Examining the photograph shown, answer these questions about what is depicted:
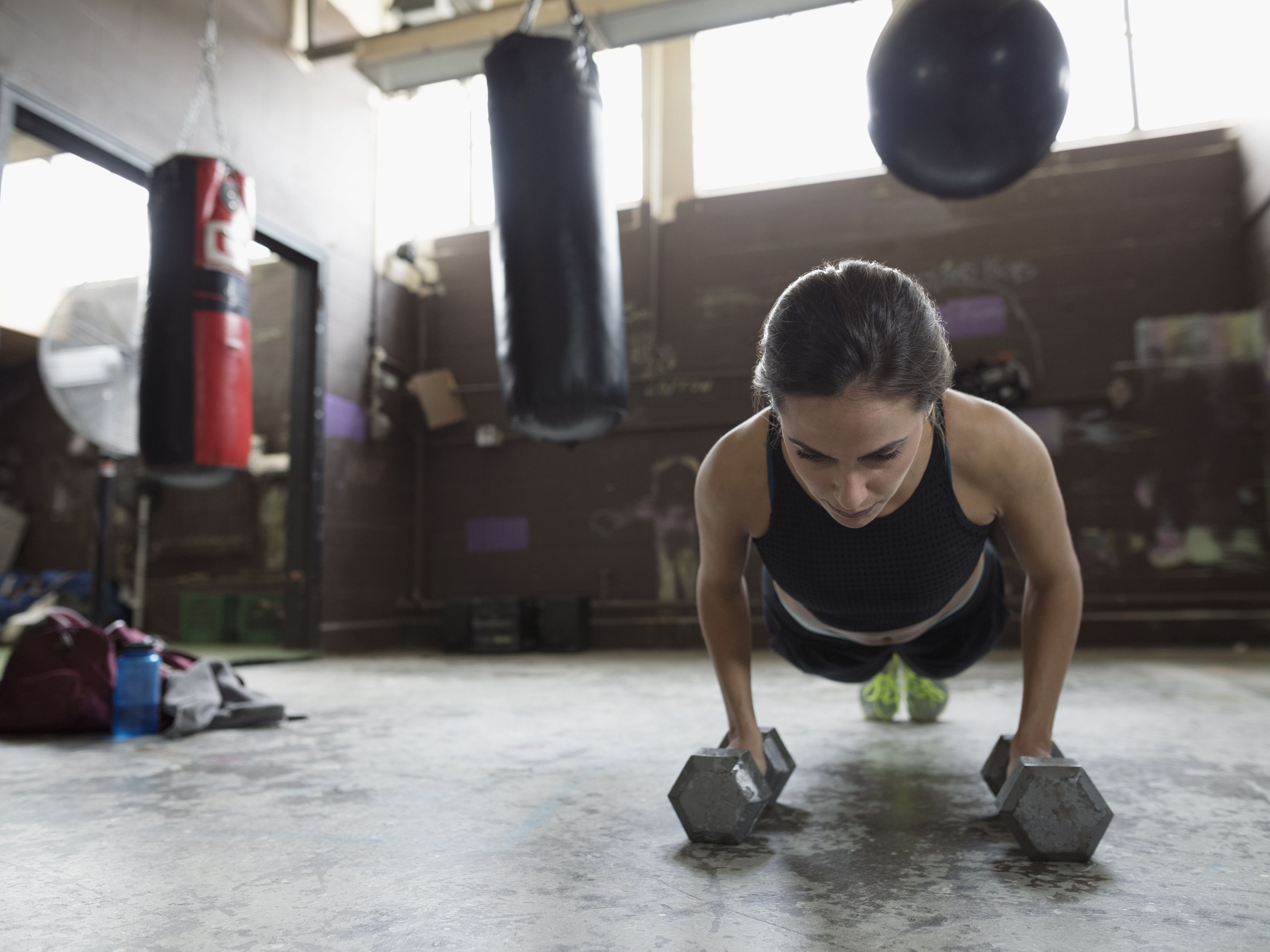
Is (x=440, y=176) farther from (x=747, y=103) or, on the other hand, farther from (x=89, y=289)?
(x=89, y=289)

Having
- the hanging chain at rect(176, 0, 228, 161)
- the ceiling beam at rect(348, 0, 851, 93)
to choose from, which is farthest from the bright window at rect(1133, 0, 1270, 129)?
the hanging chain at rect(176, 0, 228, 161)

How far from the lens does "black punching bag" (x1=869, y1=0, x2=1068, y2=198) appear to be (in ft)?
6.62

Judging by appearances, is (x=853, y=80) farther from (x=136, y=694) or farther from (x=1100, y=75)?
(x=136, y=694)

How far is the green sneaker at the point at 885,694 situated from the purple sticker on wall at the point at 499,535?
12.2ft

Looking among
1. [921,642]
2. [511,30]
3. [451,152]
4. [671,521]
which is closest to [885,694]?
[921,642]

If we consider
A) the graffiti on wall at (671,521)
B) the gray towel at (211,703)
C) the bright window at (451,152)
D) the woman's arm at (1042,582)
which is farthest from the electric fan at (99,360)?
the woman's arm at (1042,582)

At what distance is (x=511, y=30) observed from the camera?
4.54 metres

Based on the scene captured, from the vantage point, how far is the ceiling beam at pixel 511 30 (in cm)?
444

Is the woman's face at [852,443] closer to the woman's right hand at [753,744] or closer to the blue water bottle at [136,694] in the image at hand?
the woman's right hand at [753,744]

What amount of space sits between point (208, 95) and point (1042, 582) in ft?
15.1

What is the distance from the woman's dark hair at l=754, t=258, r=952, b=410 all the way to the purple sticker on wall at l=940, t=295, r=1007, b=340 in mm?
4430

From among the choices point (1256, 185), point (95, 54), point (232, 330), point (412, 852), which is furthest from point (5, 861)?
point (1256, 185)

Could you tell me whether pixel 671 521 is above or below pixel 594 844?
above

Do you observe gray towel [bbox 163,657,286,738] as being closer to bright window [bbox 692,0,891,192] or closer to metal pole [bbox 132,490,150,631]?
metal pole [bbox 132,490,150,631]
